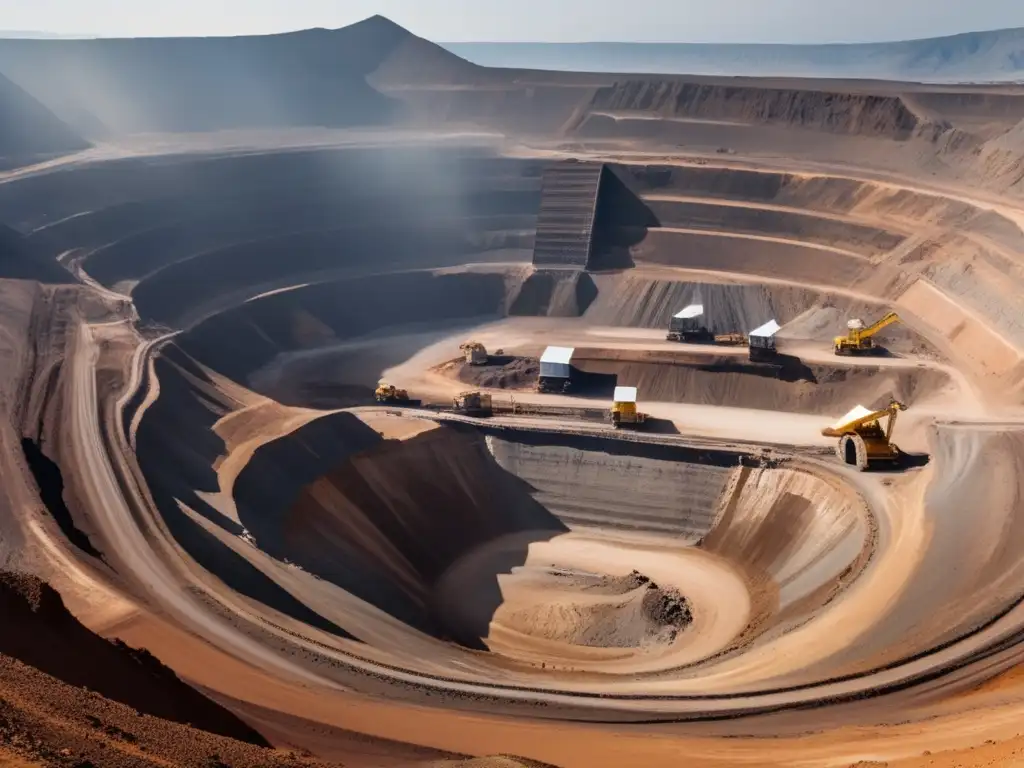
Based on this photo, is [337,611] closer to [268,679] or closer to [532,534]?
[268,679]

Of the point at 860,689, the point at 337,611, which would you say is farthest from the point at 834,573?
the point at 337,611

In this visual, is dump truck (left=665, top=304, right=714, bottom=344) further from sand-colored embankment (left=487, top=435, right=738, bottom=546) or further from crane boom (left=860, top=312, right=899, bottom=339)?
sand-colored embankment (left=487, top=435, right=738, bottom=546)

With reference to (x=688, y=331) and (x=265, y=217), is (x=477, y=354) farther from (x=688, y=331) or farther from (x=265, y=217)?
(x=265, y=217)

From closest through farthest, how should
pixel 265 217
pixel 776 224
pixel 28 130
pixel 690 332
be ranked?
pixel 690 332
pixel 776 224
pixel 265 217
pixel 28 130

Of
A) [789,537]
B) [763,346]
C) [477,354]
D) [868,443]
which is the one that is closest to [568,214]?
[477,354]

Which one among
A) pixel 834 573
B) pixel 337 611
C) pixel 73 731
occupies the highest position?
pixel 834 573

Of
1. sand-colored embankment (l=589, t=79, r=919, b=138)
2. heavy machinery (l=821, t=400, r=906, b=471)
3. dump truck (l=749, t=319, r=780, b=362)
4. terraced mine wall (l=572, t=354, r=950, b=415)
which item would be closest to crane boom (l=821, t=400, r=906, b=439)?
heavy machinery (l=821, t=400, r=906, b=471)
